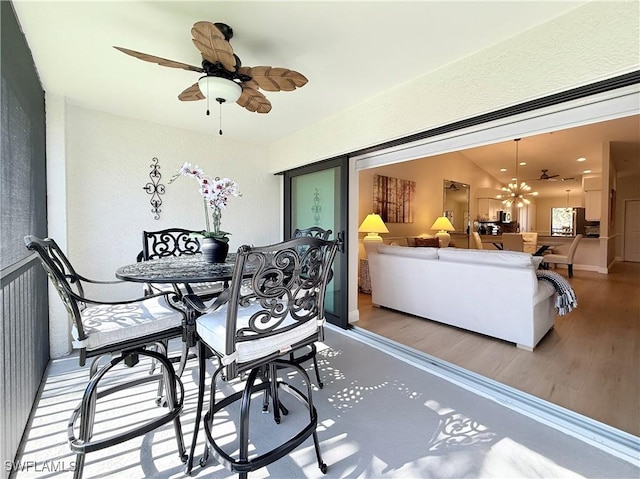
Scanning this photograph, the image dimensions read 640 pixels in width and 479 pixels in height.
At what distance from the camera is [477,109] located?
1914 mm

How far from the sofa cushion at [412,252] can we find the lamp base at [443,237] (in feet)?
8.39

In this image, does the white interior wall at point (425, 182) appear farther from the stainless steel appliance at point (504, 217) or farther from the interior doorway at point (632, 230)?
the interior doorway at point (632, 230)

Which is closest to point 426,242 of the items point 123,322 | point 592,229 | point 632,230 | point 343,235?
point 343,235

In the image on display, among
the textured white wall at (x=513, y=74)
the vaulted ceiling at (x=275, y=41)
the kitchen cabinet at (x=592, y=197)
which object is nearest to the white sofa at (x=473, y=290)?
the textured white wall at (x=513, y=74)

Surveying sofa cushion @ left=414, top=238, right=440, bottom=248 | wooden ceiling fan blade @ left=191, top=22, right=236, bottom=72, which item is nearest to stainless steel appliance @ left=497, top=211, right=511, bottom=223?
sofa cushion @ left=414, top=238, right=440, bottom=248

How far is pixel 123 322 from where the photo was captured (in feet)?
4.90

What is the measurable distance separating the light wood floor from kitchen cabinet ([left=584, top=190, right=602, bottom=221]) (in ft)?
15.7

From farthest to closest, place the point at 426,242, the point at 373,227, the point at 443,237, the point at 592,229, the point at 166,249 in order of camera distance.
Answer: the point at 592,229
the point at 443,237
the point at 426,242
the point at 373,227
the point at 166,249

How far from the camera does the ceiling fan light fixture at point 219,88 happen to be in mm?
1692

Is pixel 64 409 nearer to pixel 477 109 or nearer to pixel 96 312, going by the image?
pixel 96 312

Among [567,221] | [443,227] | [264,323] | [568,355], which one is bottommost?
[568,355]

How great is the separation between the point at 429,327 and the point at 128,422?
2833 millimetres

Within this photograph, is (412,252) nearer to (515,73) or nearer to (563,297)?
(563,297)

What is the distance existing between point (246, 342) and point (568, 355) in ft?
9.37
